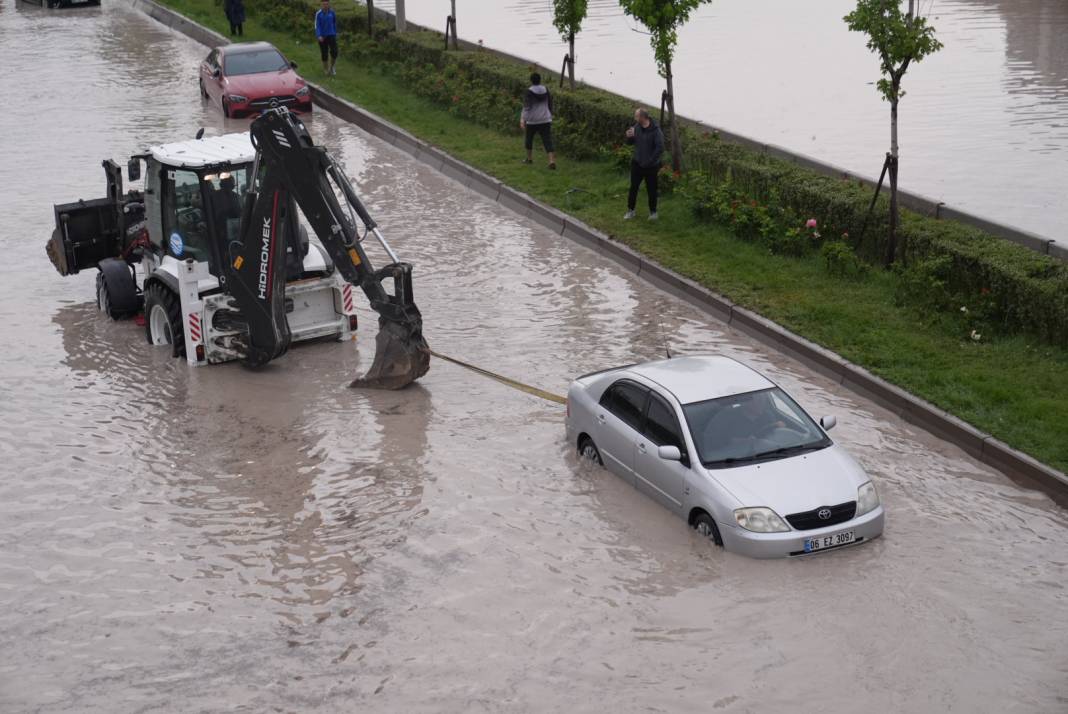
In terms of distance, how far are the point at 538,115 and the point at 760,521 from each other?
14.4m

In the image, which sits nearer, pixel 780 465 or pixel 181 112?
pixel 780 465

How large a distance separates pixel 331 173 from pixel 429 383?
2.87 metres

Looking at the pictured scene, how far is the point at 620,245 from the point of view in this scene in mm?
20344

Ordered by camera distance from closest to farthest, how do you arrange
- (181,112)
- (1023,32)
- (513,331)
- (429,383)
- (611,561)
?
(611,561) < (429,383) < (513,331) < (181,112) < (1023,32)

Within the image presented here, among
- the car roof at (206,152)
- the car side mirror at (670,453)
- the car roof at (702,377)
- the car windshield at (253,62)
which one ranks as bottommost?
the car side mirror at (670,453)

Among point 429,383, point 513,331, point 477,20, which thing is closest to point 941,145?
point 513,331

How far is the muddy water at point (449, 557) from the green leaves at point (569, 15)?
10.1 meters

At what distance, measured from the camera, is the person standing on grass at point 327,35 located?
107ft

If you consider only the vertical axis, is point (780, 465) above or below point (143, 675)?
above

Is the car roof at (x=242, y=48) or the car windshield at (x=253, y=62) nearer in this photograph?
the car windshield at (x=253, y=62)

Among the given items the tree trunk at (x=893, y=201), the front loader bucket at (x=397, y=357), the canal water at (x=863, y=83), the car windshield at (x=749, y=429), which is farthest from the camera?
the canal water at (x=863, y=83)

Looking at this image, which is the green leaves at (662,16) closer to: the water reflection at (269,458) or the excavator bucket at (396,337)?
the water reflection at (269,458)

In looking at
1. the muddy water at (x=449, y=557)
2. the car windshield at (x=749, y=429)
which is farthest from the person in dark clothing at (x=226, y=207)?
the car windshield at (x=749, y=429)

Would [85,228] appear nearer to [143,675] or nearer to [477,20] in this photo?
[143,675]
